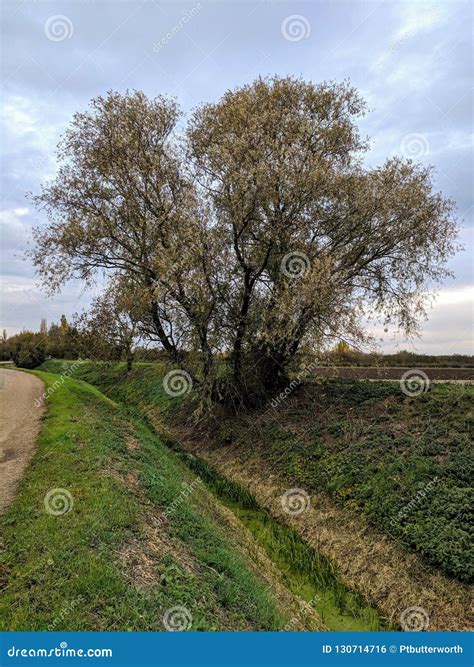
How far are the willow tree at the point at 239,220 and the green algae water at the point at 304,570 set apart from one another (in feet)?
19.0

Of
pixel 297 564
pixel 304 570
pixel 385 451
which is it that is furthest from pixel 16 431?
pixel 385 451

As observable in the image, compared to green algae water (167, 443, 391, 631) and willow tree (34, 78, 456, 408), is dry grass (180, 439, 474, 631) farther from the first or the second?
willow tree (34, 78, 456, 408)

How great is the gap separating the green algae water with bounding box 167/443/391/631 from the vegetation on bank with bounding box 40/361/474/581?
5.05 feet

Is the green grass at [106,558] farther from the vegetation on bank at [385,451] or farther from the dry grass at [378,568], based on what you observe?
the vegetation on bank at [385,451]

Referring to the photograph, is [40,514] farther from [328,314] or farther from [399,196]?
[399,196]

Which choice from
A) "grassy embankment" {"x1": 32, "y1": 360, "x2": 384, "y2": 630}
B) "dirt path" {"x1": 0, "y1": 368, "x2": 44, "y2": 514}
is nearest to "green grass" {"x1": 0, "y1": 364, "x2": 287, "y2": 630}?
"dirt path" {"x1": 0, "y1": 368, "x2": 44, "y2": 514}

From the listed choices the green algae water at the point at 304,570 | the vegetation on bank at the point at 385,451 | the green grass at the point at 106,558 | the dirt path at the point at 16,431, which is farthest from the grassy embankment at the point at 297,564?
the dirt path at the point at 16,431

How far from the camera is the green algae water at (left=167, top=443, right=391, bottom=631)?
8.22m

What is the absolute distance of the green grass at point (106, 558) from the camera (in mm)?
5340

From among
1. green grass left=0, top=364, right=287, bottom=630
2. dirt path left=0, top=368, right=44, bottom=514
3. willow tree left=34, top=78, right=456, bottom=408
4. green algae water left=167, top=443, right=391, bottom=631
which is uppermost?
willow tree left=34, top=78, right=456, bottom=408

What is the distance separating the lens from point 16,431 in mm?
12719

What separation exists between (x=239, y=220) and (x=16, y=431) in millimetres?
10155

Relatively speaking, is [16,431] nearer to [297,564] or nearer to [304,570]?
[297,564]

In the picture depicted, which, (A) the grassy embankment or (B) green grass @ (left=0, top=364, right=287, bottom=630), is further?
(A) the grassy embankment
